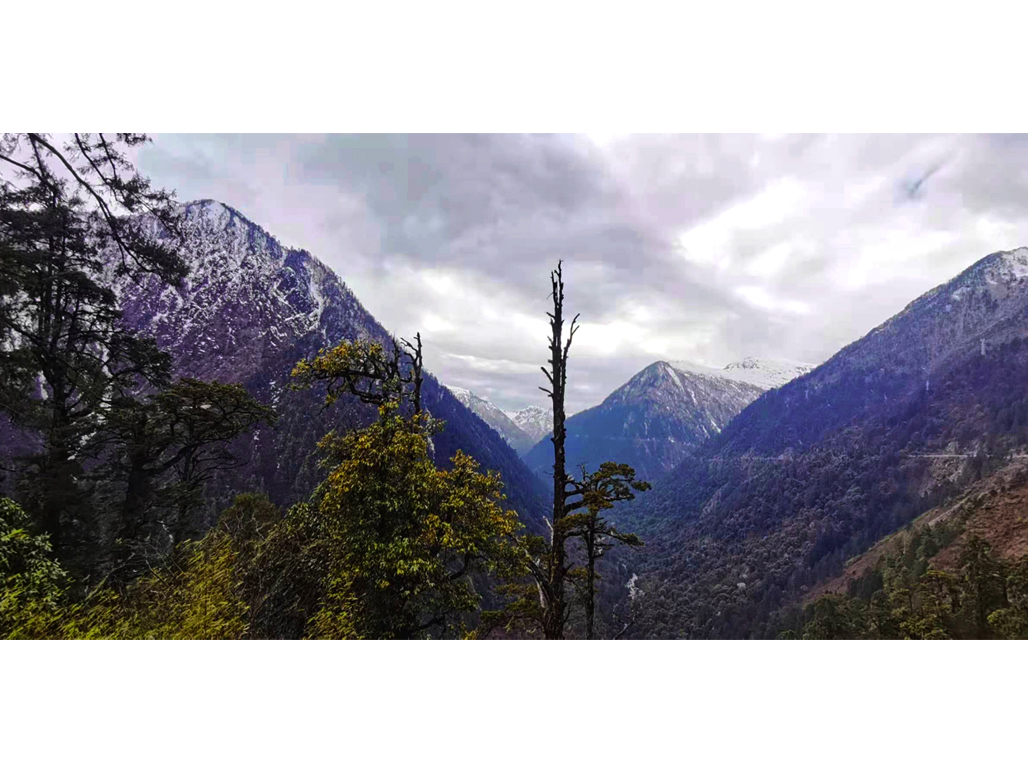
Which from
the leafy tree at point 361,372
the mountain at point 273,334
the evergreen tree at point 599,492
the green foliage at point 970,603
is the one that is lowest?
the green foliage at point 970,603

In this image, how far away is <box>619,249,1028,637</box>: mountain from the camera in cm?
8656

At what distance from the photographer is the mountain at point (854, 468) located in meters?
86.6

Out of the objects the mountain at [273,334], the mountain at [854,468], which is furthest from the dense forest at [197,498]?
the mountain at [854,468]

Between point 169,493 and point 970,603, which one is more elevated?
point 169,493

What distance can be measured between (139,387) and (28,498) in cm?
279

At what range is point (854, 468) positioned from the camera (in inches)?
4879

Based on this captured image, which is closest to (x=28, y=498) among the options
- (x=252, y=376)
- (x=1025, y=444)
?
(x=252, y=376)

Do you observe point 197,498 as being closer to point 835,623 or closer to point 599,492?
point 599,492

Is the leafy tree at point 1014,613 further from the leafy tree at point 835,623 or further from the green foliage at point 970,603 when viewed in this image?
the leafy tree at point 835,623

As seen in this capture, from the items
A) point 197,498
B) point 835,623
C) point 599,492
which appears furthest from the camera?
point 835,623


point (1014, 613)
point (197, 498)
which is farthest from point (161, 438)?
point (1014, 613)

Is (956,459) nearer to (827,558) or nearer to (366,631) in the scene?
(827,558)

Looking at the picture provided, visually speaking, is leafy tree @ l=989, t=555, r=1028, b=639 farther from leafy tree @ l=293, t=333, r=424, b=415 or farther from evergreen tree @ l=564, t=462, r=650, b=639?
leafy tree @ l=293, t=333, r=424, b=415

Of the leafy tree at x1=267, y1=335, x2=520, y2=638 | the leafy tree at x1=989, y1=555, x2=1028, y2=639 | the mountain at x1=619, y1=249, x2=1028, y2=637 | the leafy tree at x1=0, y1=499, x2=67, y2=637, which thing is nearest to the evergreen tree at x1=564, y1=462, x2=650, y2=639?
the leafy tree at x1=267, y1=335, x2=520, y2=638
